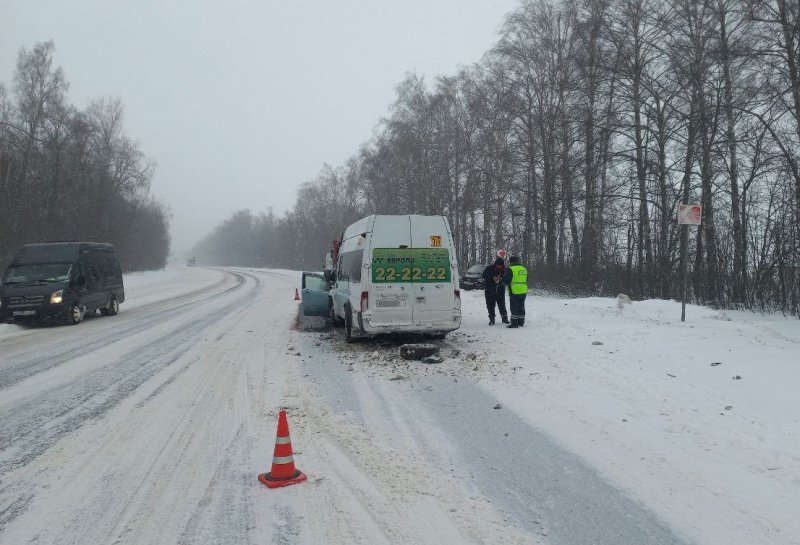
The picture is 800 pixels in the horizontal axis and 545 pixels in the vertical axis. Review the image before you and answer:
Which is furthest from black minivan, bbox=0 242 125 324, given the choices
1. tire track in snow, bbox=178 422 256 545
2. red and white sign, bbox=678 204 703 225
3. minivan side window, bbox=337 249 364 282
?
red and white sign, bbox=678 204 703 225

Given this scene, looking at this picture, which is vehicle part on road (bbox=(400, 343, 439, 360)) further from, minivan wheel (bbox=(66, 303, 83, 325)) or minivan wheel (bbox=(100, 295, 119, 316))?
minivan wheel (bbox=(100, 295, 119, 316))

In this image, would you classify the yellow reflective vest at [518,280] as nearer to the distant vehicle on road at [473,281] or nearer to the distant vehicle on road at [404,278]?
the distant vehicle on road at [404,278]

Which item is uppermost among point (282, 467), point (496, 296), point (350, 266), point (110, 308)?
point (350, 266)

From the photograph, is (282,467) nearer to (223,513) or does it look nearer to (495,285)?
(223,513)

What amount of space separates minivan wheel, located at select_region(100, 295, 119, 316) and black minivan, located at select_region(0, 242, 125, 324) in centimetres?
21

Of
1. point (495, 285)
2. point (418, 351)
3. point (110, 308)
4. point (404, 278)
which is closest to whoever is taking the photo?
point (418, 351)

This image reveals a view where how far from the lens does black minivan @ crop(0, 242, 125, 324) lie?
45.6ft

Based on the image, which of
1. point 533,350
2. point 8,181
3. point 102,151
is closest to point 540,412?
point 533,350

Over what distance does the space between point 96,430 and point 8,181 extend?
25.9m

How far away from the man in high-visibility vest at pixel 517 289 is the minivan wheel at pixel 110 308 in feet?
42.7

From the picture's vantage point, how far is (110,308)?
1720 centimetres

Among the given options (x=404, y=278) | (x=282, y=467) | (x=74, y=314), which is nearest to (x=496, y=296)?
(x=404, y=278)

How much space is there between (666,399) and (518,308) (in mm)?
5994

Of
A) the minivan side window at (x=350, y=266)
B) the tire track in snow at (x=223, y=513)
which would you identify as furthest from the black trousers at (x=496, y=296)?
the tire track in snow at (x=223, y=513)
